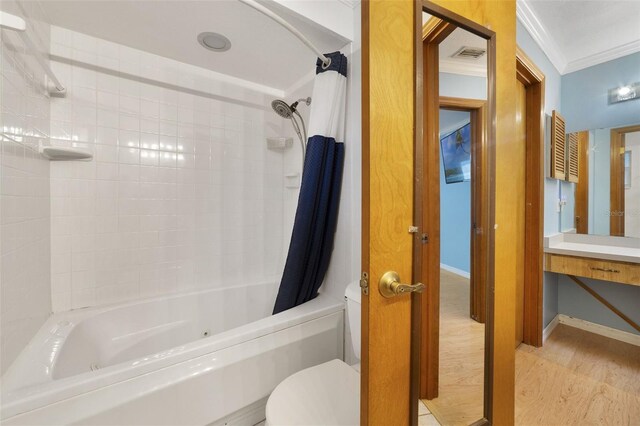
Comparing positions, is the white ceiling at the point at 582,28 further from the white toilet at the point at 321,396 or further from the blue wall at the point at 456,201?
the white toilet at the point at 321,396

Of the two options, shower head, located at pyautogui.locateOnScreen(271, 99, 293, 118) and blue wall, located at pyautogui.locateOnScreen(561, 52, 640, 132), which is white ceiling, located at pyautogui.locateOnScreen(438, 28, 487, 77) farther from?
blue wall, located at pyautogui.locateOnScreen(561, 52, 640, 132)

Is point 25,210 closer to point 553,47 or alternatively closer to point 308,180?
point 308,180

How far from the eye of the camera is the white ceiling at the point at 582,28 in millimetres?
1566

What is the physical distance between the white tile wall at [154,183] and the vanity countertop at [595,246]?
228 cm

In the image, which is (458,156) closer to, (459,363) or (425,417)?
(459,363)

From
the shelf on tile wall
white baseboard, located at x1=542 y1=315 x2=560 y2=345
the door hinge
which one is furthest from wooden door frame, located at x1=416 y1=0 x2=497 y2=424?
the shelf on tile wall

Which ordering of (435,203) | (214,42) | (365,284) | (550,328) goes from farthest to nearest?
(550,328) → (214,42) → (435,203) → (365,284)

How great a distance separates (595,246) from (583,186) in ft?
1.64

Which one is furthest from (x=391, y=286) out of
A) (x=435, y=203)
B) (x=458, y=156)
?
(x=458, y=156)

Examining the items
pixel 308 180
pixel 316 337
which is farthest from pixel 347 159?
pixel 316 337

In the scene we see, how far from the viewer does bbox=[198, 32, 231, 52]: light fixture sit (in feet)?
5.08

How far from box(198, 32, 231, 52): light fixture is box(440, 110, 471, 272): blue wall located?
146cm

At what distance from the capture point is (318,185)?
1.52 meters

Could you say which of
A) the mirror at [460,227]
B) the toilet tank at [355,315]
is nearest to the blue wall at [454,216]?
the mirror at [460,227]
